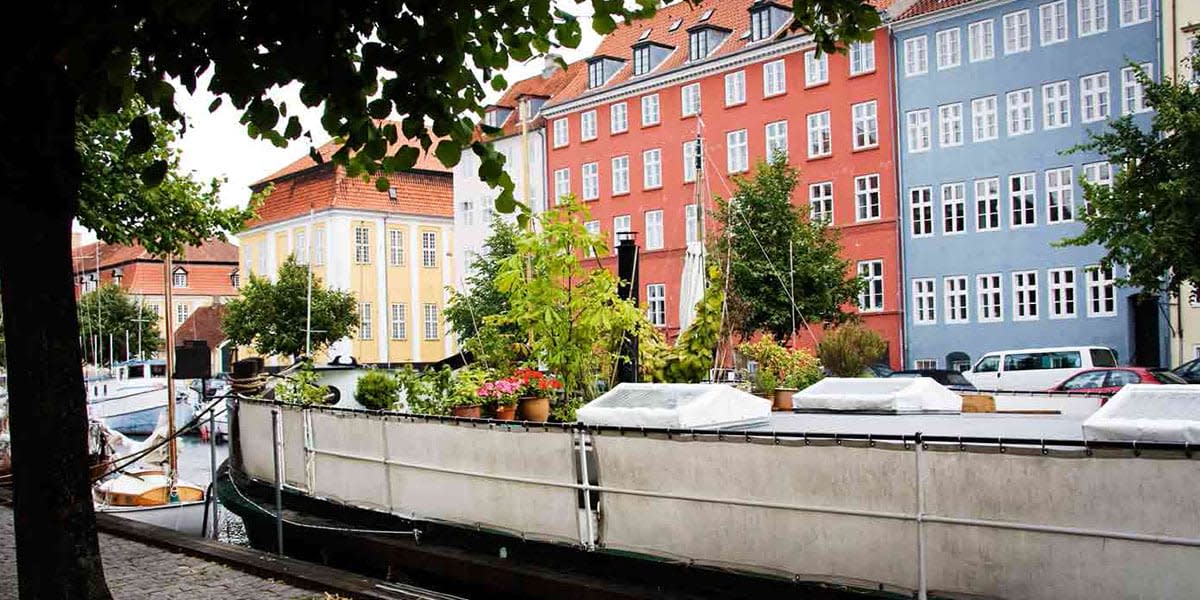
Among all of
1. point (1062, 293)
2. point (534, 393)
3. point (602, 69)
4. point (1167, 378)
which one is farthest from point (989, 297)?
point (534, 393)

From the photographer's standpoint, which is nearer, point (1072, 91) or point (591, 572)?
point (591, 572)

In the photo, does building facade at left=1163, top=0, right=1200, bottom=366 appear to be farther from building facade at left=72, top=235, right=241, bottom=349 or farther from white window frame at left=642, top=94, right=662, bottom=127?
building facade at left=72, top=235, right=241, bottom=349

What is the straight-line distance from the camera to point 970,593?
5871 millimetres

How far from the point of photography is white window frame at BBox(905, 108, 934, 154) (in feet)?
136

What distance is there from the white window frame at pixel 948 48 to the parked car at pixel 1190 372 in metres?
14.2

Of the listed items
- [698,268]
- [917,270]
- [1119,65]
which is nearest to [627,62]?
[917,270]

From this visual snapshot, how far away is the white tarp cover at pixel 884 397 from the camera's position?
1144 cm

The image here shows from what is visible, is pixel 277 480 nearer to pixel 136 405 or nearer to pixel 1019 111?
pixel 1019 111

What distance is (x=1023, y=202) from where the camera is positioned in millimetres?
39188

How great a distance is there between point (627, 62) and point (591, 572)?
160ft

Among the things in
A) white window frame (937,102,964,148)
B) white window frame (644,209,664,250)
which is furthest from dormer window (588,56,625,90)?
white window frame (937,102,964,148)

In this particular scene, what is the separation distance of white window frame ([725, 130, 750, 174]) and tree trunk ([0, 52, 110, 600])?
4182cm

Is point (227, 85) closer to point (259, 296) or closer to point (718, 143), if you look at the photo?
point (718, 143)

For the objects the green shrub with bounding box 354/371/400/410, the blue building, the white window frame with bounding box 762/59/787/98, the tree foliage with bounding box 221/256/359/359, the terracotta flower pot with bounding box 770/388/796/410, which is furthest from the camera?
the tree foliage with bounding box 221/256/359/359
